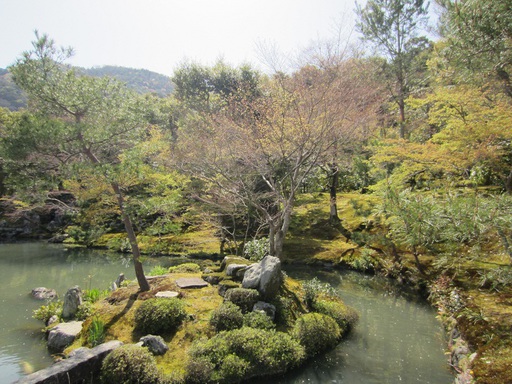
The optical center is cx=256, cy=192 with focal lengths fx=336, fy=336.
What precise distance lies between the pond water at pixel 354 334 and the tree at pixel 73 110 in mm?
4977

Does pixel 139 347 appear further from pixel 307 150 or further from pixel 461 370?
pixel 307 150

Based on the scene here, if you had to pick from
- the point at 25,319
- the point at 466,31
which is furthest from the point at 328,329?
the point at 25,319

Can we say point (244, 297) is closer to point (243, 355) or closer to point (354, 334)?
point (243, 355)

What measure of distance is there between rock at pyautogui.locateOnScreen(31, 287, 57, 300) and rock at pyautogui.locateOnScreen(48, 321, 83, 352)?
4.50 m

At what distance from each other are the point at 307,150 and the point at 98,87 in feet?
22.7

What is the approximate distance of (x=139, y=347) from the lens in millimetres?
6625

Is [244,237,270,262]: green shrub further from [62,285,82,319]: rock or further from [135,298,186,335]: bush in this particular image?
[62,285,82,319]: rock

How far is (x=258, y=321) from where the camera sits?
7.91 m

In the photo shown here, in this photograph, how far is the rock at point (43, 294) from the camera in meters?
12.3

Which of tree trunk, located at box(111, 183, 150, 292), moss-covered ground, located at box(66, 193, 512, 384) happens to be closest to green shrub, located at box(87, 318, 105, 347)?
moss-covered ground, located at box(66, 193, 512, 384)

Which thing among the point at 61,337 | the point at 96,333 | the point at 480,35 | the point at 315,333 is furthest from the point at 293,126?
the point at 61,337

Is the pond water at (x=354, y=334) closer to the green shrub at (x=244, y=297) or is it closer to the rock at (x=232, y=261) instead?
the green shrub at (x=244, y=297)

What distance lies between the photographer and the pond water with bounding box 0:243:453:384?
707 centimetres

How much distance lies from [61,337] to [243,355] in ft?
15.3
